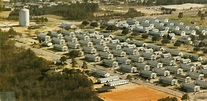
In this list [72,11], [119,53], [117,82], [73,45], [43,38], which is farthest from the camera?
[72,11]

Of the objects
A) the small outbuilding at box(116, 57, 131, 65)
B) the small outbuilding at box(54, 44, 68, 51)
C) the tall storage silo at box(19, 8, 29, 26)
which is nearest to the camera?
the small outbuilding at box(116, 57, 131, 65)

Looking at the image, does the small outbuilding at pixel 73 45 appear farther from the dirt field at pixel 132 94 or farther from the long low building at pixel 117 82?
the dirt field at pixel 132 94

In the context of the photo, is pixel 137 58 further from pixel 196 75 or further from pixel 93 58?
pixel 196 75

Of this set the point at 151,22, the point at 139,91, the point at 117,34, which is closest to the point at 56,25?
the point at 117,34

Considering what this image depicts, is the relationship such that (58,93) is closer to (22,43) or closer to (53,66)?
(53,66)

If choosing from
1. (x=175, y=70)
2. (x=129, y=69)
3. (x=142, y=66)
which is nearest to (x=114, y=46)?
(x=142, y=66)

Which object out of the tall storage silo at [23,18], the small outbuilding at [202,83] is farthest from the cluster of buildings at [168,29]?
the small outbuilding at [202,83]

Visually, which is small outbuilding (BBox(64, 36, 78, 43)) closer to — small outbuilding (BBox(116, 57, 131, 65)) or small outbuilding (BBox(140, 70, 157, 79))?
small outbuilding (BBox(116, 57, 131, 65))

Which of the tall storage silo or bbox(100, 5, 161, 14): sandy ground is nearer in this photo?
the tall storage silo

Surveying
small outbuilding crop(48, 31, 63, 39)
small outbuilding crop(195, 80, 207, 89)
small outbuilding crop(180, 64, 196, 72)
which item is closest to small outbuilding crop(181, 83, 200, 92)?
small outbuilding crop(195, 80, 207, 89)
